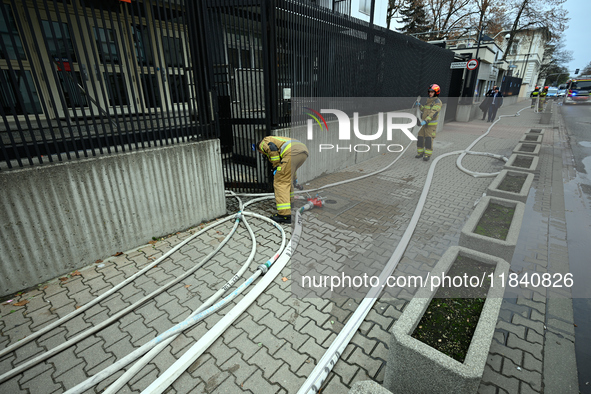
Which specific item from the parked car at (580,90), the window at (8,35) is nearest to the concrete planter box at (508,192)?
the window at (8,35)

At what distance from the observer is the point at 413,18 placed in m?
31.4

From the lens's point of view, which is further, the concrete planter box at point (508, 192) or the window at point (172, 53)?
the concrete planter box at point (508, 192)

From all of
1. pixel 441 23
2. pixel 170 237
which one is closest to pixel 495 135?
pixel 170 237

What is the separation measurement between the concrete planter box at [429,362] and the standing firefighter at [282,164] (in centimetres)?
293

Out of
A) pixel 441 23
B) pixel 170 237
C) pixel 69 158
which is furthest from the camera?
pixel 441 23

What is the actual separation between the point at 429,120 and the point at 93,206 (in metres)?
8.37

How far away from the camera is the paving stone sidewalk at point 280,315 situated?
2.30 m

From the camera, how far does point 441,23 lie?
29.2m

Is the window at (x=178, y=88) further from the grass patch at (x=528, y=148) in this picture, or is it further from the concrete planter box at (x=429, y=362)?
the grass patch at (x=528, y=148)

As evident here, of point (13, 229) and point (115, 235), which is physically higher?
point (13, 229)

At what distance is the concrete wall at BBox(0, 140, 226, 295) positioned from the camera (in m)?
3.00

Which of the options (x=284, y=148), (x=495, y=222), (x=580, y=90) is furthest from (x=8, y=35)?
(x=580, y=90)

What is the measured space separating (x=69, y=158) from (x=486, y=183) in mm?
8094

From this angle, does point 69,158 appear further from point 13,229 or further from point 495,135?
point 495,135
